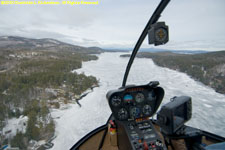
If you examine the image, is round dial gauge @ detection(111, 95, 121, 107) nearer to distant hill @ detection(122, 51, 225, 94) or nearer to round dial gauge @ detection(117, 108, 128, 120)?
round dial gauge @ detection(117, 108, 128, 120)

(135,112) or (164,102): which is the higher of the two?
(135,112)

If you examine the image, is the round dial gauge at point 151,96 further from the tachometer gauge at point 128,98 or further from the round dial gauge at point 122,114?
the round dial gauge at point 122,114

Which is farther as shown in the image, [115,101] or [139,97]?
[139,97]

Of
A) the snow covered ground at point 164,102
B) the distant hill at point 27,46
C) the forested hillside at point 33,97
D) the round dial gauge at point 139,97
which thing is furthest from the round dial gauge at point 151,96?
the distant hill at point 27,46

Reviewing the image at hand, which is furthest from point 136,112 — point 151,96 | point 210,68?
point 210,68

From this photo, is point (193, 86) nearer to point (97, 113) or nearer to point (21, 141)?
point (97, 113)

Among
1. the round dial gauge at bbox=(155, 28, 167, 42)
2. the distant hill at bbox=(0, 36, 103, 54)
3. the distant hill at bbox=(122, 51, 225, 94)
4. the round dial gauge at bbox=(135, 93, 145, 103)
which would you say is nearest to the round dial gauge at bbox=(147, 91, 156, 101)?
the round dial gauge at bbox=(135, 93, 145, 103)

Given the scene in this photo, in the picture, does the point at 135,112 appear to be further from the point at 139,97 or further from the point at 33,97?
the point at 33,97
